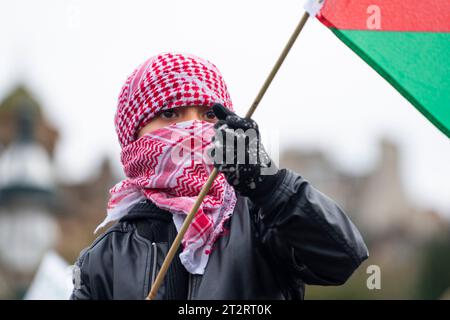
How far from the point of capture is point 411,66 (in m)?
4.41

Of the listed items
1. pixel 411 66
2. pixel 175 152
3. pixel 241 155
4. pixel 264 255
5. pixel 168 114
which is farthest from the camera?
pixel 168 114

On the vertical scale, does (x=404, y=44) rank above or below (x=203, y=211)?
above

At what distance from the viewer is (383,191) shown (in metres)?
66.2

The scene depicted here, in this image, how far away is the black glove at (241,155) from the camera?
160 inches

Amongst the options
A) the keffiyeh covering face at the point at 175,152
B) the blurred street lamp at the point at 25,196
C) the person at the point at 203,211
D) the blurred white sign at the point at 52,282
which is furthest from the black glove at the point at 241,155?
the blurred street lamp at the point at 25,196

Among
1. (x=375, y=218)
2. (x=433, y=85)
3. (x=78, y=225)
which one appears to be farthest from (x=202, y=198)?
(x=375, y=218)

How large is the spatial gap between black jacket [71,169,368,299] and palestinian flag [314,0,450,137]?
45 cm

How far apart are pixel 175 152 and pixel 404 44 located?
773mm

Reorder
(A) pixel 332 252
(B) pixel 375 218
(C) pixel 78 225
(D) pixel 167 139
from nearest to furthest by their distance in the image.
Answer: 1. (A) pixel 332 252
2. (D) pixel 167 139
3. (C) pixel 78 225
4. (B) pixel 375 218

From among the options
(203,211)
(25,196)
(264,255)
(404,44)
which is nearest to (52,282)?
(203,211)

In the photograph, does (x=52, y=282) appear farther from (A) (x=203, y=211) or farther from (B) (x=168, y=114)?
(A) (x=203, y=211)
